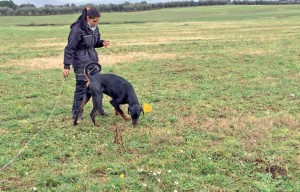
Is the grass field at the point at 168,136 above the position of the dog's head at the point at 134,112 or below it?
below

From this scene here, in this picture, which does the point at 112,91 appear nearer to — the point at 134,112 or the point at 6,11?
the point at 134,112

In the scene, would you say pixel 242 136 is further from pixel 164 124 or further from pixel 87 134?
pixel 87 134

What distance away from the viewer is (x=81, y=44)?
7941 millimetres

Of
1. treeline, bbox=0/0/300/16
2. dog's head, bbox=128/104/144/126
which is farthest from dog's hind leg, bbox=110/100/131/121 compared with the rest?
treeline, bbox=0/0/300/16

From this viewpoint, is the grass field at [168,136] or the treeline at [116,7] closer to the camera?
the grass field at [168,136]

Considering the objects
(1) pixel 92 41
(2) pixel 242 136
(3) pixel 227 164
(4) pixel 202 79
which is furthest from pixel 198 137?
(4) pixel 202 79

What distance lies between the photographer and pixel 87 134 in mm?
7184

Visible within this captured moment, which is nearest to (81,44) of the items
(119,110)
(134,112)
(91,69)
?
(91,69)

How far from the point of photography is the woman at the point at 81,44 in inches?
304

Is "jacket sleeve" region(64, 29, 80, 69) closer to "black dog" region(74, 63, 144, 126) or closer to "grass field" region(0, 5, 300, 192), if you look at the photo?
"black dog" region(74, 63, 144, 126)

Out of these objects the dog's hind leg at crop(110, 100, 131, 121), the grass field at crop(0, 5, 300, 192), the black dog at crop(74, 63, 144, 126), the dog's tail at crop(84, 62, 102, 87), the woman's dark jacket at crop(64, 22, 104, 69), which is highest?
the woman's dark jacket at crop(64, 22, 104, 69)

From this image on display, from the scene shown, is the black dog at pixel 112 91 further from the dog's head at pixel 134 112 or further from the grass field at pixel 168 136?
the grass field at pixel 168 136

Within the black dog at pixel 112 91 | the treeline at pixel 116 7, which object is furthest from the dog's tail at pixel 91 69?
the treeline at pixel 116 7

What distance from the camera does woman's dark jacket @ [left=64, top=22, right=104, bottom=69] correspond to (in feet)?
25.5
